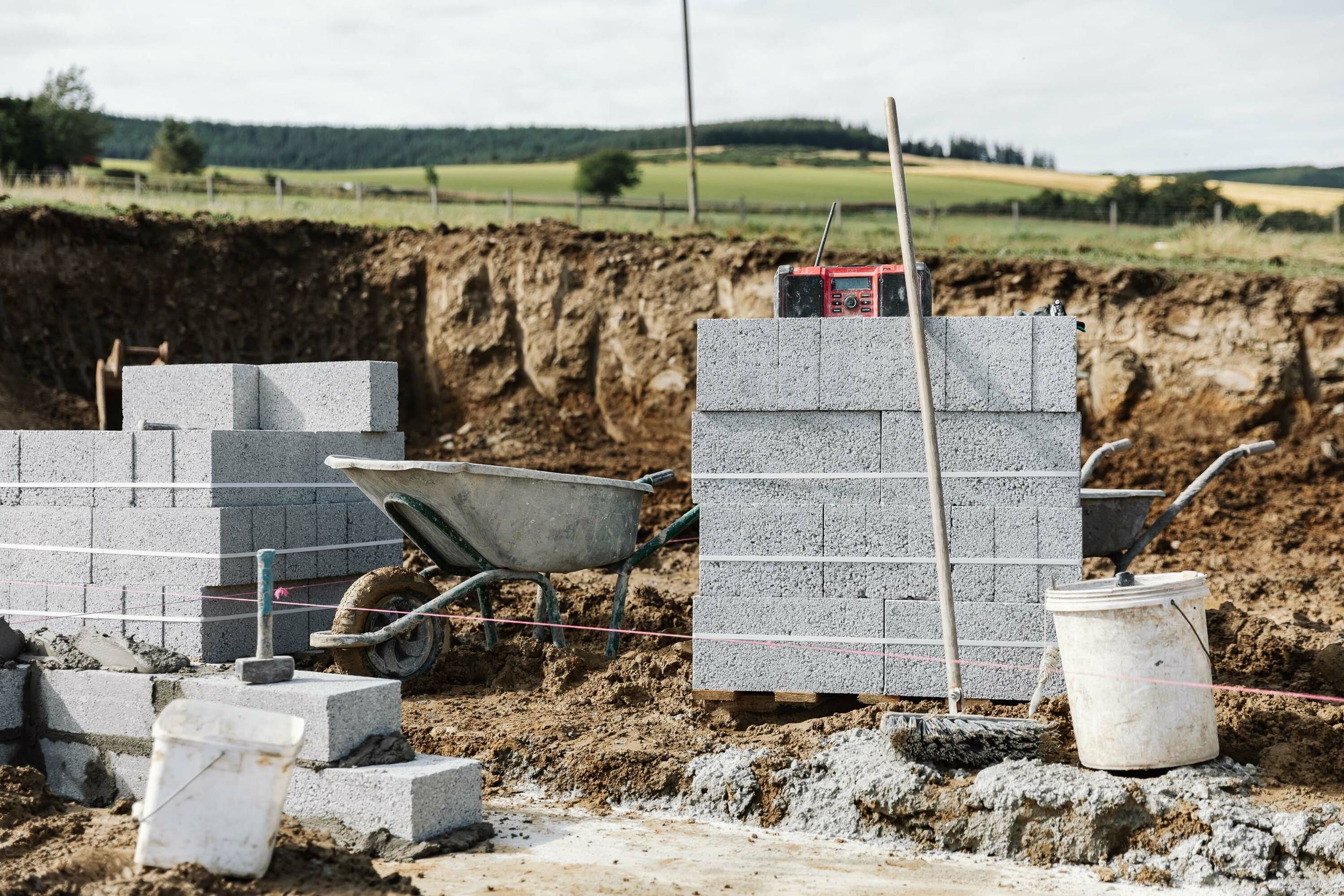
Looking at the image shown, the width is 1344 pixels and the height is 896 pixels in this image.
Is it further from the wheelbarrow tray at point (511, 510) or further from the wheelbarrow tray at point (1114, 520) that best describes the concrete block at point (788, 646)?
the wheelbarrow tray at point (1114, 520)

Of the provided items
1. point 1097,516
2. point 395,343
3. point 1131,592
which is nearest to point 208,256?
point 395,343

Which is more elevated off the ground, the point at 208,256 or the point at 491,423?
the point at 208,256

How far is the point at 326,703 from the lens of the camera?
165 inches

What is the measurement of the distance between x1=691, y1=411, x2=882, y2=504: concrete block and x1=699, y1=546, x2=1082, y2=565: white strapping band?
239 millimetres

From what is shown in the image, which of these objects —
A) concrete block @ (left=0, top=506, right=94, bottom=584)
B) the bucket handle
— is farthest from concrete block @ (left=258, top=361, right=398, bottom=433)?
the bucket handle

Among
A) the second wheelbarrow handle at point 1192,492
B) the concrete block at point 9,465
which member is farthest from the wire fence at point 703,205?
the second wheelbarrow handle at point 1192,492

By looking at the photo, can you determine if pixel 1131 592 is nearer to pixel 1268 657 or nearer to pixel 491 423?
pixel 1268 657

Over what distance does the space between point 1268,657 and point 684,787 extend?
3.19 meters

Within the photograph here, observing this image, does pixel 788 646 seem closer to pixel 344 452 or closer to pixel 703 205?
pixel 344 452

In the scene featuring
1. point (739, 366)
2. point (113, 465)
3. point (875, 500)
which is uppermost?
point (739, 366)

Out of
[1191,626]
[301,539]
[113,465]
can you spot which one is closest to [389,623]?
[301,539]

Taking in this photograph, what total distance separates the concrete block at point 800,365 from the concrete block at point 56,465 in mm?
3698

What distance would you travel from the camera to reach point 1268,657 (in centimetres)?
607

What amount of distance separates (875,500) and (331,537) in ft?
10.4
